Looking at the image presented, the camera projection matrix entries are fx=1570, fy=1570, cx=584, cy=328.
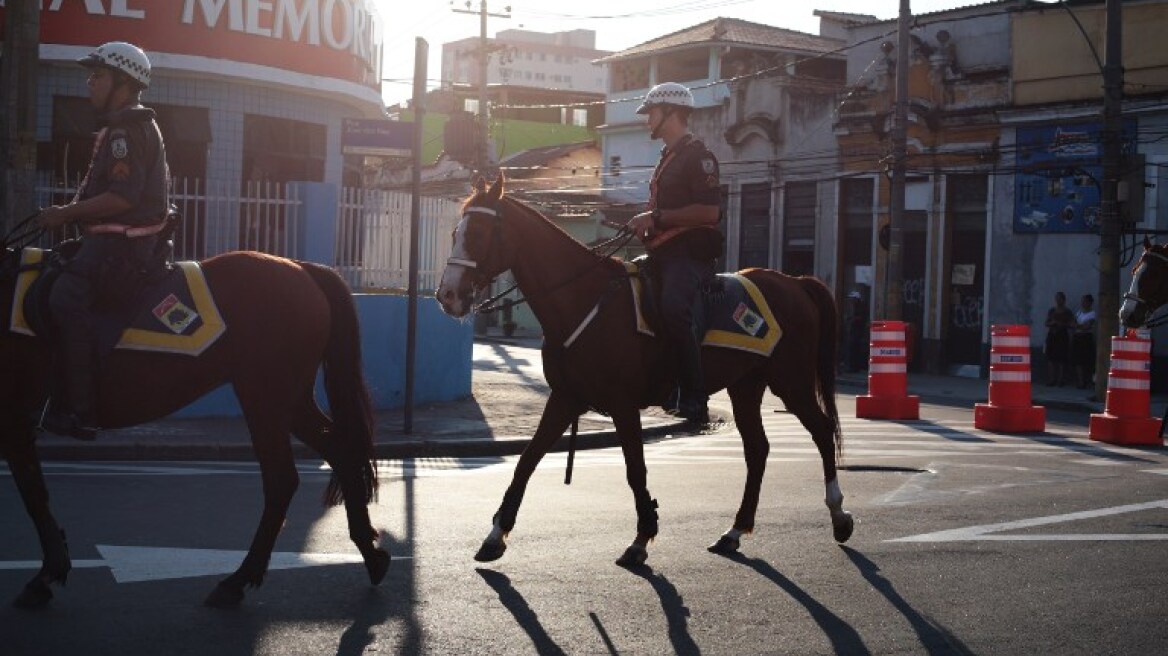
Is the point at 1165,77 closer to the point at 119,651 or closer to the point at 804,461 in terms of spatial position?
the point at 804,461

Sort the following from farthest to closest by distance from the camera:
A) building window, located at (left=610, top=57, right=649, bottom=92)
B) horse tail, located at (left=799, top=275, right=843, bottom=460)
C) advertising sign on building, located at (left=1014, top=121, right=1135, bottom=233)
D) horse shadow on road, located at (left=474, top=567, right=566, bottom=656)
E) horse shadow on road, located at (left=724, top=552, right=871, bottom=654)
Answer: building window, located at (left=610, top=57, right=649, bottom=92) < advertising sign on building, located at (left=1014, top=121, right=1135, bottom=233) < horse tail, located at (left=799, top=275, right=843, bottom=460) < horse shadow on road, located at (left=724, top=552, right=871, bottom=654) < horse shadow on road, located at (left=474, top=567, right=566, bottom=656)

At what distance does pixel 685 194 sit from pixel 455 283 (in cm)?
152

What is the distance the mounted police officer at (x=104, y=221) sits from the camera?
7.10m

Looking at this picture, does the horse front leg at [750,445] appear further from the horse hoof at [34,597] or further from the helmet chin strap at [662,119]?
the horse hoof at [34,597]

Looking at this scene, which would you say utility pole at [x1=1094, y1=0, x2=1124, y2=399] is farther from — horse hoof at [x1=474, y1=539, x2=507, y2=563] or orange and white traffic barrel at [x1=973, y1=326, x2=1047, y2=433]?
horse hoof at [x1=474, y1=539, x2=507, y2=563]

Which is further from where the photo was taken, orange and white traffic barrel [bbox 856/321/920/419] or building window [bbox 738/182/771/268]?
building window [bbox 738/182/771/268]

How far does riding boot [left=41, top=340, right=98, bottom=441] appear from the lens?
7102 millimetres

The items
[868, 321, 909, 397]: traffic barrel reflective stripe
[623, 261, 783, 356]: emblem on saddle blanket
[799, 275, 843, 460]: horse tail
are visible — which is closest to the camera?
[623, 261, 783, 356]: emblem on saddle blanket

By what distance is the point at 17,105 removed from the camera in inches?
566

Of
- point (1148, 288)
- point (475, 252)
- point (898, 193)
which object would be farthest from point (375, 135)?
point (898, 193)

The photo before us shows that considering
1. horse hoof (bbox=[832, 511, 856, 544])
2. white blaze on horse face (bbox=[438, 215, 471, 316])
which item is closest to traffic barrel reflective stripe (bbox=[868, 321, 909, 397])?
horse hoof (bbox=[832, 511, 856, 544])

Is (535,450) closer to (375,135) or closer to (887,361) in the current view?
(375,135)

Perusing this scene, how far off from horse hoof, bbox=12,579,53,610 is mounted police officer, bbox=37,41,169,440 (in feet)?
2.55

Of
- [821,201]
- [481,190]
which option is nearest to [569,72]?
[821,201]
